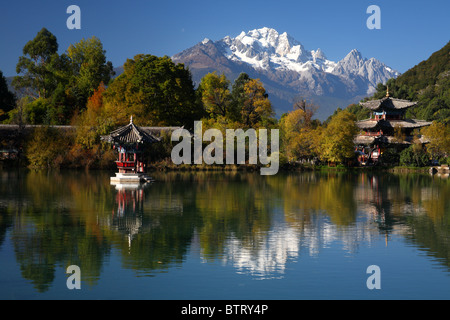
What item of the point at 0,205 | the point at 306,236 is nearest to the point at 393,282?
the point at 306,236

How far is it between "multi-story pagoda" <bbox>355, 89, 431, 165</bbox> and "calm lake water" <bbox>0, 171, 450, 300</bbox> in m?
41.8

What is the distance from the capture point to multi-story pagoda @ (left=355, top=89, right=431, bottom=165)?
Result: 2596 inches

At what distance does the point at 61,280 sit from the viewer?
1067cm

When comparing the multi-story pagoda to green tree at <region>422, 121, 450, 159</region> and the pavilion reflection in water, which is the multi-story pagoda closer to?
green tree at <region>422, 121, 450, 159</region>

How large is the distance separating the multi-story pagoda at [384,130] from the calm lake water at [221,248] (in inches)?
1645

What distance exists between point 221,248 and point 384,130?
197ft

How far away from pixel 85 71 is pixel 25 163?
2364cm

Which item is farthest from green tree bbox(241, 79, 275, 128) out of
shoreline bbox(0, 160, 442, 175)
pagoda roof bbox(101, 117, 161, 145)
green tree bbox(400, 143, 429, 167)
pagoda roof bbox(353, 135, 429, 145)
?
pagoda roof bbox(101, 117, 161, 145)

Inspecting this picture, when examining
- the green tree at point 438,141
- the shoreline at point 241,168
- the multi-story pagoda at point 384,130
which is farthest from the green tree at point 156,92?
the green tree at point 438,141

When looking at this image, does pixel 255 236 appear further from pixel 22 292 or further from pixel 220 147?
pixel 220 147

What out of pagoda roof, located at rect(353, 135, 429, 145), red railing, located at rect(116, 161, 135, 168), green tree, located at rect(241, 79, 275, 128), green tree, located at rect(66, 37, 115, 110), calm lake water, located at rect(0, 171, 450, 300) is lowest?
calm lake water, located at rect(0, 171, 450, 300)

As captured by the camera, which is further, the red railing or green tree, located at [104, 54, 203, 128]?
green tree, located at [104, 54, 203, 128]
